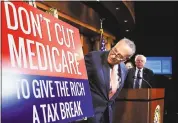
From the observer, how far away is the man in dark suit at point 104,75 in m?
2.05

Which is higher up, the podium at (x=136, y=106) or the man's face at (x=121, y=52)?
the man's face at (x=121, y=52)

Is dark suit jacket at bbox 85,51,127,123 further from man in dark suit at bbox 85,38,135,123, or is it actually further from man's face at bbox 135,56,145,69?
man's face at bbox 135,56,145,69

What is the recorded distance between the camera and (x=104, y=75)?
6.86 feet

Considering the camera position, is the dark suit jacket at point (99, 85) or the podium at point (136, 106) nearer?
the dark suit jacket at point (99, 85)

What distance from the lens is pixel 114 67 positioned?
2.19 meters

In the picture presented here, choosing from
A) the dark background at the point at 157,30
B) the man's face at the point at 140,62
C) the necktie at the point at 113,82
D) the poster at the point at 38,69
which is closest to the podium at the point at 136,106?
the necktie at the point at 113,82

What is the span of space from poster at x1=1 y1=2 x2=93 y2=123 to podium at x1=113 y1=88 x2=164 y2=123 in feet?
3.35

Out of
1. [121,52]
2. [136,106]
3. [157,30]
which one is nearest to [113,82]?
[121,52]

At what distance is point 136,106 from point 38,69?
57.9 inches

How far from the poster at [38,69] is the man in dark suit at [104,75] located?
2.06ft

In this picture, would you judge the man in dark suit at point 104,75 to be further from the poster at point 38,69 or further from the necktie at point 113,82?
the poster at point 38,69

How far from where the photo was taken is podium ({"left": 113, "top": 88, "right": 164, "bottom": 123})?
2.37 m

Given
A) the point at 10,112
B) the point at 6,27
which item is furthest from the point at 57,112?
the point at 6,27

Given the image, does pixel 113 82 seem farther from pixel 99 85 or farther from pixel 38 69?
pixel 38 69
